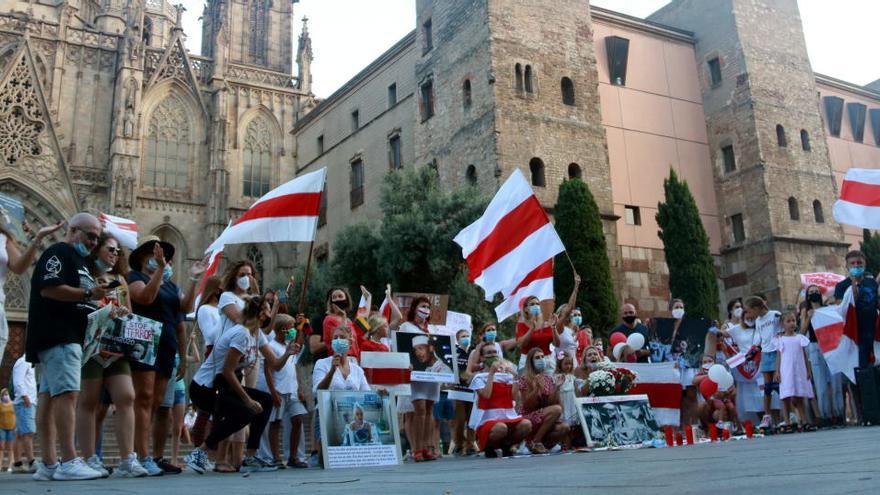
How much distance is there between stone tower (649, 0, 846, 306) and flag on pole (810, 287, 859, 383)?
15.1m

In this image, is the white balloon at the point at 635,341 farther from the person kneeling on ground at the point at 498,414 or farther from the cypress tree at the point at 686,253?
the cypress tree at the point at 686,253

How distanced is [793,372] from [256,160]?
1139 inches

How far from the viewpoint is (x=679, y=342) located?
1156cm

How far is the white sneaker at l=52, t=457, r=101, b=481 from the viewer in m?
5.31

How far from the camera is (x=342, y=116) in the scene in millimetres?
32156

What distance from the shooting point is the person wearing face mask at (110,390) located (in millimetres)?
5695

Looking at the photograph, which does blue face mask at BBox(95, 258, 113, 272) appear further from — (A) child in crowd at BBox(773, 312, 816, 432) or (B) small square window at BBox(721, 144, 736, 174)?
(B) small square window at BBox(721, 144, 736, 174)

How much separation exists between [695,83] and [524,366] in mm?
21581

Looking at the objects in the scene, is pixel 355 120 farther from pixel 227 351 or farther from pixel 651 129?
pixel 227 351

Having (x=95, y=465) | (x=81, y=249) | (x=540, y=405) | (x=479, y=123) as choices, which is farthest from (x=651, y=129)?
(x=95, y=465)

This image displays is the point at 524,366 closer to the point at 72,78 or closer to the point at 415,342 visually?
the point at 415,342

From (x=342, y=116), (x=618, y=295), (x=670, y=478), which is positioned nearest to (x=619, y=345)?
(x=670, y=478)

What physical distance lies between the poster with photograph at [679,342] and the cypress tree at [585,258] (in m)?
7.61

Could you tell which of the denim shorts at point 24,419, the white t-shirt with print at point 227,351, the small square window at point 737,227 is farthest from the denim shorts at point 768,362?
the small square window at point 737,227
